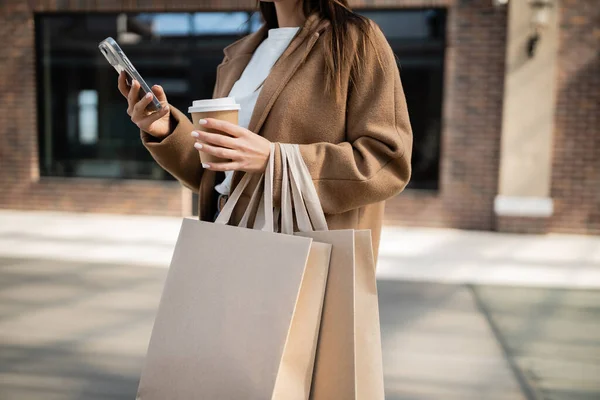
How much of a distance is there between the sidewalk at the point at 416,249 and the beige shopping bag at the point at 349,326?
12.9 feet

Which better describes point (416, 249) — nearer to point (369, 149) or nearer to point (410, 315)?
point (410, 315)

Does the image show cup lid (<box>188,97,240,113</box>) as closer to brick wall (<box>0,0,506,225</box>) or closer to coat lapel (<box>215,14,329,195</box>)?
coat lapel (<box>215,14,329,195</box>)

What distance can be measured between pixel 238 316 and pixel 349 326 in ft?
0.82

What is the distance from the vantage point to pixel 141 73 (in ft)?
27.7

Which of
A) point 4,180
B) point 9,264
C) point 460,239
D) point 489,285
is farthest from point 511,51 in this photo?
point 4,180

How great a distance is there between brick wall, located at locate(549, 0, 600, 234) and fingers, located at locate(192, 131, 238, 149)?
7291mm

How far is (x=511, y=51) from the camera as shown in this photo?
24.0 ft

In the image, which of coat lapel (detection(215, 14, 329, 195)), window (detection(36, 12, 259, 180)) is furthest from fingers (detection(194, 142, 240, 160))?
window (detection(36, 12, 259, 180))

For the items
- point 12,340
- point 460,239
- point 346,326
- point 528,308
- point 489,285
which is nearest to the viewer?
point 346,326

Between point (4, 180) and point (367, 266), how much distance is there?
896 cm

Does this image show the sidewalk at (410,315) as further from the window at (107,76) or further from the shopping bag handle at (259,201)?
the window at (107,76)

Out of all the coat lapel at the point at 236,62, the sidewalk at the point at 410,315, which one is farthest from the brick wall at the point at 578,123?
the coat lapel at the point at 236,62

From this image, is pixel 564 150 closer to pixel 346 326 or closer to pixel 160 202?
pixel 160 202

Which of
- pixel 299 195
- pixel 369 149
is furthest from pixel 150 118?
pixel 369 149
